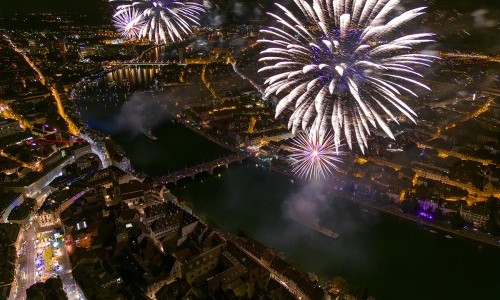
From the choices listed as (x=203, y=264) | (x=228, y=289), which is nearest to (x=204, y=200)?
(x=203, y=264)

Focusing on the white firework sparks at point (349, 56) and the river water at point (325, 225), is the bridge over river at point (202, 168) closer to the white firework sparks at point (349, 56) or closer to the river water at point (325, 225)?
the river water at point (325, 225)

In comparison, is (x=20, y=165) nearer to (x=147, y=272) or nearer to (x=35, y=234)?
(x=35, y=234)

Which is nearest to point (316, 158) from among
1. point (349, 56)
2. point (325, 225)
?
point (325, 225)

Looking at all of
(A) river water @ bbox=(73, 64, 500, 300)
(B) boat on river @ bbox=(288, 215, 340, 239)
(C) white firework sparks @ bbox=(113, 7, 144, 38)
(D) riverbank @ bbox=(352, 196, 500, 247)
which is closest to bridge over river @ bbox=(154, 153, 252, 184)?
(A) river water @ bbox=(73, 64, 500, 300)

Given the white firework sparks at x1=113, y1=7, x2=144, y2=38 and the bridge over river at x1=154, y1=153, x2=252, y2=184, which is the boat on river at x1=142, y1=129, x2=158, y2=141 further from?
the white firework sparks at x1=113, y1=7, x2=144, y2=38

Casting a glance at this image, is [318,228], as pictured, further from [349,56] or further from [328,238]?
[349,56]

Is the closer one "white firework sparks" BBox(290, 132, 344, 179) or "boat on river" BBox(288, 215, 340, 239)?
"boat on river" BBox(288, 215, 340, 239)

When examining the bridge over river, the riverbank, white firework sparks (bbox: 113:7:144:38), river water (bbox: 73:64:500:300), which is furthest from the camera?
white firework sparks (bbox: 113:7:144:38)

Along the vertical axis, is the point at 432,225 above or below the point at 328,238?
above

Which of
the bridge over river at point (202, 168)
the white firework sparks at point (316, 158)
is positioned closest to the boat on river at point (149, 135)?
the bridge over river at point (202, 168)
